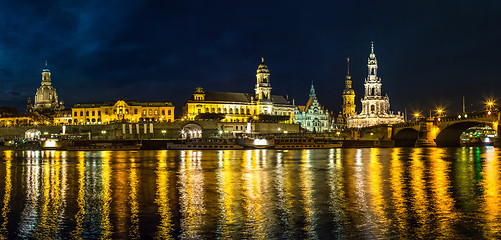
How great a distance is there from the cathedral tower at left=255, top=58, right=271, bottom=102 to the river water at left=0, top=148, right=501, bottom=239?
435 ft

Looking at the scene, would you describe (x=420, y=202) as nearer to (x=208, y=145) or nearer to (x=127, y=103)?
(x=208, y=145)

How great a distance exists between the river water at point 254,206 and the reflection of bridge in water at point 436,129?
3633 cm

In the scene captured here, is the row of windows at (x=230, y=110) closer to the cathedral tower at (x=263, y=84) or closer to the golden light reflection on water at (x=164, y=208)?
the cathedral tower at (x=263, y=84)

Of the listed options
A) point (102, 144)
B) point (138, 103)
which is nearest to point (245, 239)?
point (102, 144)

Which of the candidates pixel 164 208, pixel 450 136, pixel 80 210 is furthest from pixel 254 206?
pixel 450 136

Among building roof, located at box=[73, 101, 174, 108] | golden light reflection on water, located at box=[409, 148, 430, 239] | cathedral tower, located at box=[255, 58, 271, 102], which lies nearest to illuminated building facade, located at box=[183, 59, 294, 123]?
cathedral tower, located at box=[255, 58, 271, 102]

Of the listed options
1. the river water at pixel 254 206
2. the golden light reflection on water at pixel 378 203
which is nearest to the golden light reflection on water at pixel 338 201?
the river water at pixel 254 206

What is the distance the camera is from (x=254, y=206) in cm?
2605

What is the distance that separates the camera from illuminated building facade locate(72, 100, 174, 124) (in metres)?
153

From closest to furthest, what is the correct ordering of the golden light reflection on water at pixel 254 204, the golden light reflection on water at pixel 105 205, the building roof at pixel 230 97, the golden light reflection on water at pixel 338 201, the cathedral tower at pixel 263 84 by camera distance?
1. the golden light reflection on water at pixel 105 205
2. the golden light reflection on water at pixel 254 204
3. the golden light reflection on water at pixel 338 201
4. the building roof at pixel 230 97
5. the cathedral tower at pixel 263 84

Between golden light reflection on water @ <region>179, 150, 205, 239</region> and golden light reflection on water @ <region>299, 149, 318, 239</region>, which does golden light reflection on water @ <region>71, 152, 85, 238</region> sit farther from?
golden light reflection on water @ <region>299, 149, 318, 239</region>

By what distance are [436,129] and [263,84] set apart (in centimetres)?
8577

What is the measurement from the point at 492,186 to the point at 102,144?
86048 mm

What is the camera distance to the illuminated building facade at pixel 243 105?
6476 inches
